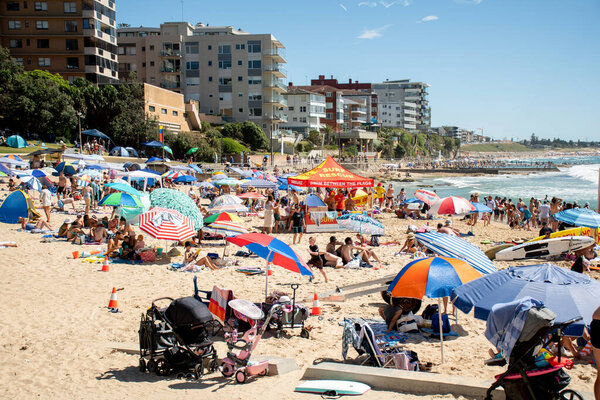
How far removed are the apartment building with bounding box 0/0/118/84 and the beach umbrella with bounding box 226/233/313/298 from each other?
5210 centimetres

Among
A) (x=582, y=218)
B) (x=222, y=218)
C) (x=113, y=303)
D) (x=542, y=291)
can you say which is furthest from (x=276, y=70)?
(x=542, y=291)

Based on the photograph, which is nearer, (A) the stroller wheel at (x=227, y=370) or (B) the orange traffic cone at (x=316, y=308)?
(A) the stroller wheel at (x=227, y=370)

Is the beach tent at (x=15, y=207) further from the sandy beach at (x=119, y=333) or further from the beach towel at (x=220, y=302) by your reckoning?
the beach towel at (x=220, y=302)

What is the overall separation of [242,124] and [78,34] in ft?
65.0

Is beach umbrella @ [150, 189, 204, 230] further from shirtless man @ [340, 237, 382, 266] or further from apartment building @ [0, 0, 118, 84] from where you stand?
apartment building @ [0, 0, 118, 84]

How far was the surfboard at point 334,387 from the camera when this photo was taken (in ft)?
19.9

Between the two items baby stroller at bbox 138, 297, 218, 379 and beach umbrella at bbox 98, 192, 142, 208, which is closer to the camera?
baby stroller at bbox 138, 297, 218, 379

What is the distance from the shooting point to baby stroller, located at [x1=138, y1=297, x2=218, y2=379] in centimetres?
649

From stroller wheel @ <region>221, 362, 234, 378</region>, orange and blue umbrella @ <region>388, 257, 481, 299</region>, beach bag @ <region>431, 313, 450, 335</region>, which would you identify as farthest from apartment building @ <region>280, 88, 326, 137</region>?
stroller wheel @ <region>221, 362, 234, 378</region>

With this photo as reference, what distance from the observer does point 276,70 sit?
2598 inches

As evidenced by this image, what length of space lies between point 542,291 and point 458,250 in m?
2.63

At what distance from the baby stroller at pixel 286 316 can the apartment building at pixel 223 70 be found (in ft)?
189

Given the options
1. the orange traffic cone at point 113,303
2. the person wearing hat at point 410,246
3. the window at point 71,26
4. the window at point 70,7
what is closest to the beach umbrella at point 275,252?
the orange traffic cone at point 113,303

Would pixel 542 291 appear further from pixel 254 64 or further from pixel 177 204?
pixel 254 64
